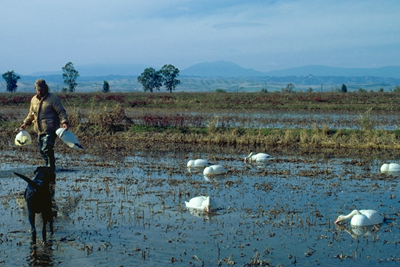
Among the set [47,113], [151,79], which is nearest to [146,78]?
[151,79]

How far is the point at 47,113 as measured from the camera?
30.5ft

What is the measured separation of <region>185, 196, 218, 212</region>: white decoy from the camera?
26.5 ft

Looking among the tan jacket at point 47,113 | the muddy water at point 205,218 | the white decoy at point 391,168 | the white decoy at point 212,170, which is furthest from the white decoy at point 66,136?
the white decoy at point 391,168

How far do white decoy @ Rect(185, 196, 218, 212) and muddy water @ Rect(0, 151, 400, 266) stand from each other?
0.51 ft

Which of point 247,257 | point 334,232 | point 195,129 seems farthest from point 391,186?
point 195,129

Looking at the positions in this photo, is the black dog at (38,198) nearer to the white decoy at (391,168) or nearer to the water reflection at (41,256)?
the water reflection at (41,256)

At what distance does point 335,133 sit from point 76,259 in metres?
13.1

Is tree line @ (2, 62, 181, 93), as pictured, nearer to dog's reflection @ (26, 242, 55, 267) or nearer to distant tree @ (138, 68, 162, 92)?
distant tree @ (138, 68, 162, 92)

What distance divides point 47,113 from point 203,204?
3.57 m

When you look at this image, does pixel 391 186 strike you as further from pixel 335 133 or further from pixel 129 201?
pixel 335 133

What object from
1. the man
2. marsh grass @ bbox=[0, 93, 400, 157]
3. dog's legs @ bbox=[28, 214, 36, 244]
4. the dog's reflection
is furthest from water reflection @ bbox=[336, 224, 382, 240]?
marsh grass @ bbox=[0, 93, 400, 157]

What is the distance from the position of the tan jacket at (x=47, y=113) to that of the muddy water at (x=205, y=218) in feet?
4.39

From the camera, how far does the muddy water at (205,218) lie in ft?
20.6

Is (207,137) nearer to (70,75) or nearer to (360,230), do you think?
(360,230)
